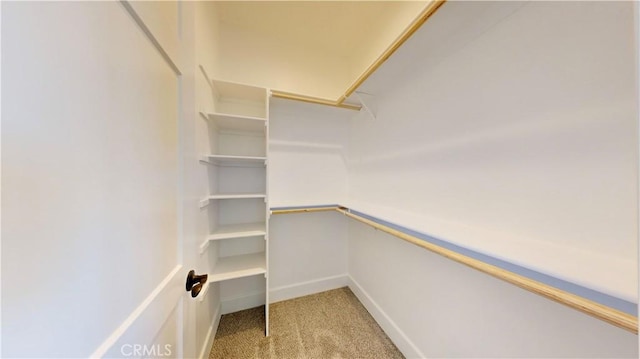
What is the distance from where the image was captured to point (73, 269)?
31 centimetres

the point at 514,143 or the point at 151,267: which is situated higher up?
the point at 514,143

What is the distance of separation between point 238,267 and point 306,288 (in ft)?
2.52

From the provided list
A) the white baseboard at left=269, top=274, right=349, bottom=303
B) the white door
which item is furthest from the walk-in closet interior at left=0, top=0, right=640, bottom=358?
the white baseboard at left=269, top=274, right=349, bottom=303

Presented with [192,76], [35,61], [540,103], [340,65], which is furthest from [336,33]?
[35,61]

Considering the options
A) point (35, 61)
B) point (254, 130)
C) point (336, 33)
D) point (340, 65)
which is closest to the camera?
point (35, 61)

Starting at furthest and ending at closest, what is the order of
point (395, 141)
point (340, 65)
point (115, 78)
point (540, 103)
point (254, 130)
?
1. point (340, 65)
2. point (254, 130)
3. point (395, 141)
4. point (540, 103)
5. point (115, 78)

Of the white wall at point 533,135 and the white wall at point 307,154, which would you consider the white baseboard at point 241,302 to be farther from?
the white wall at point 533,135

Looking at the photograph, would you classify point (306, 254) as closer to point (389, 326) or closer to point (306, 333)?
point (306, 333)

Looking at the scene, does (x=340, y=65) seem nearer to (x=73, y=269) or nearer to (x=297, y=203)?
(x=297, y=203)

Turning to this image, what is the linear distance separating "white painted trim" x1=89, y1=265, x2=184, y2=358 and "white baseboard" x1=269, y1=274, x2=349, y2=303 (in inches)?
55.2

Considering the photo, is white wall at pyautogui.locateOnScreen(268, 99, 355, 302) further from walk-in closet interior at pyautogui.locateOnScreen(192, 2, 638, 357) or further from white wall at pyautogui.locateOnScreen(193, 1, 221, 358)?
white wall at pyautogui.locateOnScreen(193, 1, 221, 358)

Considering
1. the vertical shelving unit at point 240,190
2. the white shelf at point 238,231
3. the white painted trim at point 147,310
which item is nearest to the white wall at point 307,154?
the vertical shelving unit at point 240,190

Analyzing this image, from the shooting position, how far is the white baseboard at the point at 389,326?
1269mm

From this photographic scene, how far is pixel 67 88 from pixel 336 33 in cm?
205
